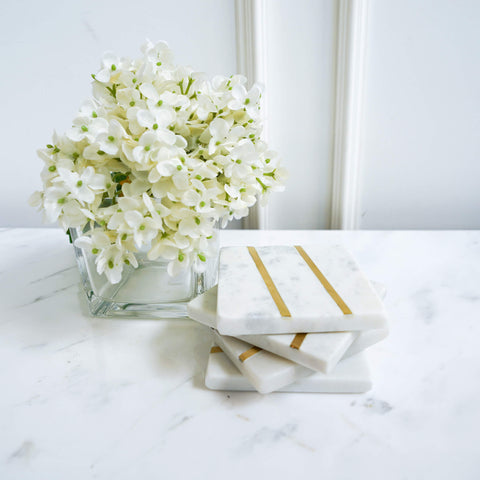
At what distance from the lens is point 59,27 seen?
86cm

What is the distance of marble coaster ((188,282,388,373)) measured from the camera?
38 centimetres

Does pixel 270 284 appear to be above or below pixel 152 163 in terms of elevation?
below

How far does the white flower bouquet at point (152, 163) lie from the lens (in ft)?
1.36

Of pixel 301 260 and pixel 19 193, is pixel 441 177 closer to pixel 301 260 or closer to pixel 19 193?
pixel 301 260

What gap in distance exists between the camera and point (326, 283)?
1.53 ft

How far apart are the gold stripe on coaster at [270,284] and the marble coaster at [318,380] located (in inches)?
2.8

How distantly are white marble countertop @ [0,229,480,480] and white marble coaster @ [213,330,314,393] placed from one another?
0.03 m

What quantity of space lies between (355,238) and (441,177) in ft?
0.87

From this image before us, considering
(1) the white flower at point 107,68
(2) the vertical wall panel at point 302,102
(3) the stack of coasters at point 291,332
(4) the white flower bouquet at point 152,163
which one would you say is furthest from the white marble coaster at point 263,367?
(2) the vertical wall panel at point 302,102

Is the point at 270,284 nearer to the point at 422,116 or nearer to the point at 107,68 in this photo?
the point at 107,68

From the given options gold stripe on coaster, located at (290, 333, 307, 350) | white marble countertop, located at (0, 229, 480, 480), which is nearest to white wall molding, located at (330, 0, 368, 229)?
white marble countertop, located at (0, 229, 480, 480)

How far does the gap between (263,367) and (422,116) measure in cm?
69

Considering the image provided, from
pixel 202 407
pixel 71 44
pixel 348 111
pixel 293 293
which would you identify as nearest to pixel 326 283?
pixel 293 293

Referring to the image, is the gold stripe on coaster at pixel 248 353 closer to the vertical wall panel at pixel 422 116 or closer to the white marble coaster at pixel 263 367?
the white marble coaster at pixel 263 367
